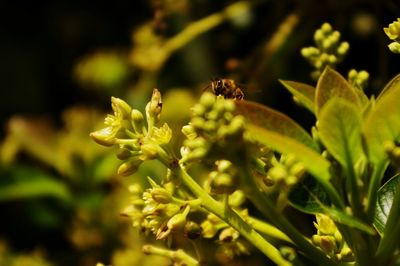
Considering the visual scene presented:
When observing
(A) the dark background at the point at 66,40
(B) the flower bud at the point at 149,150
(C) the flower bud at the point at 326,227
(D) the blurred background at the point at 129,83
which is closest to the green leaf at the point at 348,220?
(C) the flower bud at the point at 326,227

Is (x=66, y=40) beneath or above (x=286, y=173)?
above

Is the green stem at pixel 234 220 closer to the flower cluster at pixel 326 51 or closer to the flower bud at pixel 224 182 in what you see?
the flower bud at pixel 224 182

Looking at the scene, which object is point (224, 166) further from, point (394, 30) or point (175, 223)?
point (394, 30)

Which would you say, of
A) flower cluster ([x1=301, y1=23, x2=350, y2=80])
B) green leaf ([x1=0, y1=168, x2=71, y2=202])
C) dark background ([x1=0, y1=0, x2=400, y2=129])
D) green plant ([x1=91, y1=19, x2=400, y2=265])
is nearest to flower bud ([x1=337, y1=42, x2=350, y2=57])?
flower cluster ([x1=301, y1=23, x2=350, y2=80])

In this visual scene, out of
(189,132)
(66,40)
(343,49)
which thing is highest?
(66,40)

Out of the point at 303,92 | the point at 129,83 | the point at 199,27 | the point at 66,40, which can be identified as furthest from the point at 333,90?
the point at 66,40

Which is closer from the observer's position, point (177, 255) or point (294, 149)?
point (294, 149)
